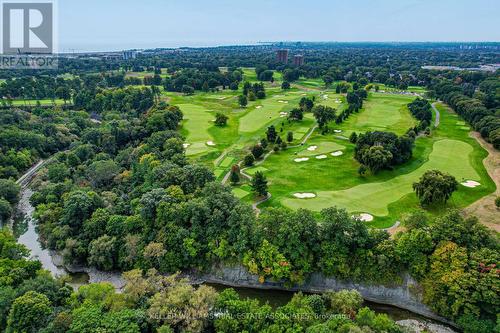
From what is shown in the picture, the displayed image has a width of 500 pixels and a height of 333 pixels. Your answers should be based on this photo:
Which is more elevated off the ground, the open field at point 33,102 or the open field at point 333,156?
the open field at point 33,102

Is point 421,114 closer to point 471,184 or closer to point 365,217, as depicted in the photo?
point 471,184

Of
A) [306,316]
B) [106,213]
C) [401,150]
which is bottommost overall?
[306,316]

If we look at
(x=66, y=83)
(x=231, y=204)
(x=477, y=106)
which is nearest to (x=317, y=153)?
(x=231, y=204)

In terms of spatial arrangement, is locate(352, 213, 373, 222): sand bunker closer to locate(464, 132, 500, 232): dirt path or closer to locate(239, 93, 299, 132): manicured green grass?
locate(464, 132, 500, 232): dirt path

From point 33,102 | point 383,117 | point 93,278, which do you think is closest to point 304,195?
point 93,278

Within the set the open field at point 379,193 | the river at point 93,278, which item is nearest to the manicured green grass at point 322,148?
the open field at point 379,193

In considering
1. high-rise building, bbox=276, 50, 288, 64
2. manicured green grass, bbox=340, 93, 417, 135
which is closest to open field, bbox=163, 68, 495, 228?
manicured green grass, bbox=340, 93, 417, 135

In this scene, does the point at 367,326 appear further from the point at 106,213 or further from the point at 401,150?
the point at 401,150

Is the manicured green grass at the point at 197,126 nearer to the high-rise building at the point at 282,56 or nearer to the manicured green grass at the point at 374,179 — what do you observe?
the manicured green grass at the point at 374,179
